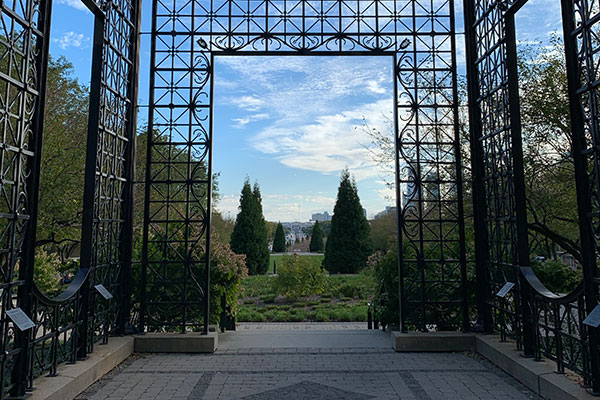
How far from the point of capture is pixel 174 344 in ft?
18.1

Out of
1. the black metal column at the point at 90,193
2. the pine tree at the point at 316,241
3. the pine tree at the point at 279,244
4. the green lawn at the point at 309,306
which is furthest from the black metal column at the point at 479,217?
the pine tree at the point at 279,244

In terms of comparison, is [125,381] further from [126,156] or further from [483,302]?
[483,302]

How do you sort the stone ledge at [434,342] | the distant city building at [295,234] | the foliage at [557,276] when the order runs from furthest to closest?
the distant city building at [295,234] < the foliage at [557,276] < the stone ledge at [434,342]

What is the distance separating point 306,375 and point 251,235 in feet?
67.6

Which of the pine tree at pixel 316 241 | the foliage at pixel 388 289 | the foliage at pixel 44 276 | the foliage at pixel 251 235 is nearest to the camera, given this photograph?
the foliage at pixel 388 289

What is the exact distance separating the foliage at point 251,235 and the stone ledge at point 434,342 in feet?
61.9

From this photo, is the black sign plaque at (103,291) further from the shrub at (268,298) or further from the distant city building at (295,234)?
the distant city building at (295,234)

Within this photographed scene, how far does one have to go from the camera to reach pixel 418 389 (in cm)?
414

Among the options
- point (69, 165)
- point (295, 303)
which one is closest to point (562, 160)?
point (295, 303)

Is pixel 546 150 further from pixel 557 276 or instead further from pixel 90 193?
pixel 90 193

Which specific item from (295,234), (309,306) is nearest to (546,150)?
(309,306)

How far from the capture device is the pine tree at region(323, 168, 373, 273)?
928 inches

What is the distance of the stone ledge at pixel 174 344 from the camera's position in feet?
18.0

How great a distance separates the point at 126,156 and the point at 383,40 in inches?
160
